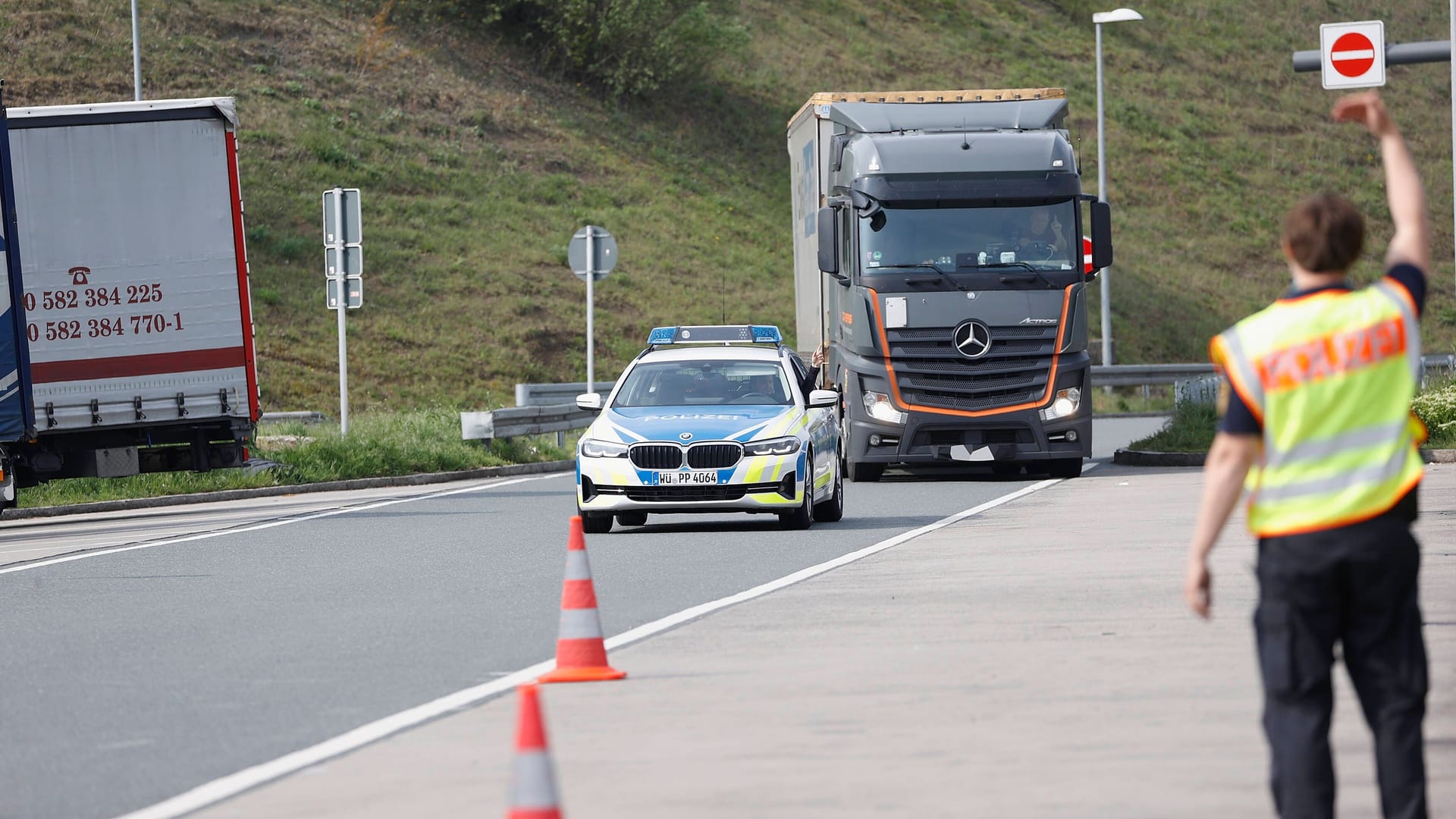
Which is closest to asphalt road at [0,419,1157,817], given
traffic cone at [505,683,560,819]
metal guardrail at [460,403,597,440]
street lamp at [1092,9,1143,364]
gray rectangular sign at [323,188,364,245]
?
traffic cone at [505,683,560,819]

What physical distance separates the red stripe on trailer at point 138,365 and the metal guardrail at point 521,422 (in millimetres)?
6115

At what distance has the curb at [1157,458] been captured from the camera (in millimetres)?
26266

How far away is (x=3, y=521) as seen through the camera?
22688 millimetres

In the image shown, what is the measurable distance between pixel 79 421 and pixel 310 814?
1673cm

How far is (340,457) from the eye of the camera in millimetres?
27578

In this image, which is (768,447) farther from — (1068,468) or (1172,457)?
(1172,457)

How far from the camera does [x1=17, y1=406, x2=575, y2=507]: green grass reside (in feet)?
83.5

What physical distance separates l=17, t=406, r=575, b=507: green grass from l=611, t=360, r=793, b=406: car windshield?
844 centimetres

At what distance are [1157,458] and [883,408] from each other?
188 inches

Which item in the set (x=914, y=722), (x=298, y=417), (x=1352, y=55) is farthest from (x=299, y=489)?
(x=914, y=722)

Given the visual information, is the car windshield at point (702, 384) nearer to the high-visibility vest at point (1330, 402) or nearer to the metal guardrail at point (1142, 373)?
the high-visibility vest at point (1330, 402)

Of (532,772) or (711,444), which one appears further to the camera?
(711,444)

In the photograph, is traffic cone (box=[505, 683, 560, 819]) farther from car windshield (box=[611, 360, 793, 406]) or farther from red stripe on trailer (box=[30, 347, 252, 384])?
red stripe on trailer (box=[30, 347, 252, 384])

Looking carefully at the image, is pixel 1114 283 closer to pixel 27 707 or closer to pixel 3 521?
pixel 3 521
